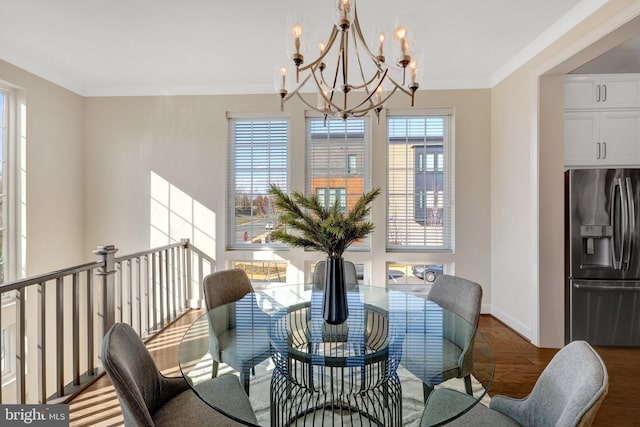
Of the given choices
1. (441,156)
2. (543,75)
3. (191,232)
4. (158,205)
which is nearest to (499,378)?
(441,156)

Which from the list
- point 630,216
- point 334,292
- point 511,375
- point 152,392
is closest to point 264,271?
point 334,292

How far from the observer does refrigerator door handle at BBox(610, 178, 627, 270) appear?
2.70 metres

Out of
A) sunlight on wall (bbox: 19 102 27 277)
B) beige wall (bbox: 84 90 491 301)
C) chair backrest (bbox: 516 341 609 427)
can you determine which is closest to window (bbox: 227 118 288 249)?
beige wall (bbox: 84 90 491 301)

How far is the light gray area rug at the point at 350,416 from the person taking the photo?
1.12m

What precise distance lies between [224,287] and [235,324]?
0.53 meters

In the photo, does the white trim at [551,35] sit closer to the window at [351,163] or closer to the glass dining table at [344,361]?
the window at [351,163]

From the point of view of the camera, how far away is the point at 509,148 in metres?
3.21

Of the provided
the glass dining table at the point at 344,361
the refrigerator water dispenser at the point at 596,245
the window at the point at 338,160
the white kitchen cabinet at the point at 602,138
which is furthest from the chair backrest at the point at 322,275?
the white kitchen cabinet at the point at 602,138

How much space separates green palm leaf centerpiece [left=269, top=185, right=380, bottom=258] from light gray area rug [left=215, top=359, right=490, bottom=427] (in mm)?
565

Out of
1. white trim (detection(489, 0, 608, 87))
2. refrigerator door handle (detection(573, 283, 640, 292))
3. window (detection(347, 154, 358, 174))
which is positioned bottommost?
refrigerator door handle (detection(573, 283, 640, 292))

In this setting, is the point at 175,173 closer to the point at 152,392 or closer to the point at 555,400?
the point at 152,392

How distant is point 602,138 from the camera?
287cm

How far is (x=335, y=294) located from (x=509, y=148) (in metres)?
2.71

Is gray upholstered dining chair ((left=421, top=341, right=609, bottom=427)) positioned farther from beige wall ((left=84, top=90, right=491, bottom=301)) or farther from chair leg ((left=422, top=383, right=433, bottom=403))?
beige wall ((left=84, top=90, right=491, bottom=301))
